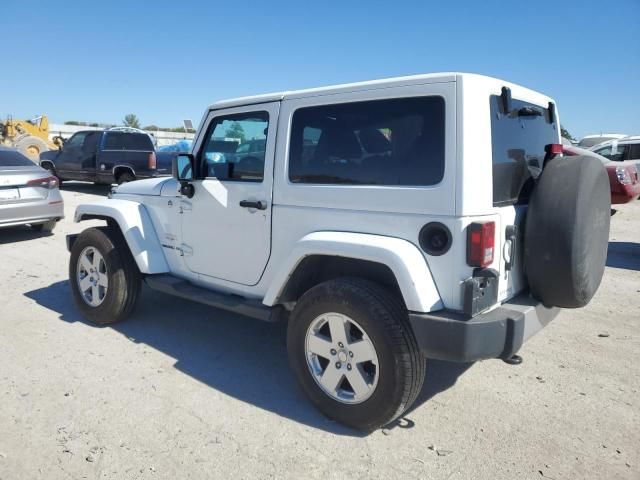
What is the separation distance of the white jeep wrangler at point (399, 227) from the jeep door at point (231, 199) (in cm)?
2

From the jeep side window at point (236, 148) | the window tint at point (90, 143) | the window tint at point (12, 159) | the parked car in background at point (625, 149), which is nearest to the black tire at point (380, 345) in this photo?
the jeep side window at point (236, 148)

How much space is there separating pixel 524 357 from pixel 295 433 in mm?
2018

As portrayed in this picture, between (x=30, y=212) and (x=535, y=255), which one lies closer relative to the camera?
(x=535, y=255)

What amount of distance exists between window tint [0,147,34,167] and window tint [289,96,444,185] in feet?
22.1

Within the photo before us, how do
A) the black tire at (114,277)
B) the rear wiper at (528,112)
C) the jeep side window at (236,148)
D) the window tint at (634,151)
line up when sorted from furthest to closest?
the window tint at (634,151) → the black tire at (114,277) → the jeep side window at (236,148) → the rear wiper at (528,112)

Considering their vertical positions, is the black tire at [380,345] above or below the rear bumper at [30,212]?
below

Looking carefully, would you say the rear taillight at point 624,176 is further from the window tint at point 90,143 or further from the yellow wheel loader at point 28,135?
the yellow wheel loader at point 28,135

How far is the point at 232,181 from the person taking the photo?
353 cm

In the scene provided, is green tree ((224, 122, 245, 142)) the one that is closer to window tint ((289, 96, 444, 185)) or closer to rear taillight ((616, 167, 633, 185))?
window tint ((289, 96, 444, 185))

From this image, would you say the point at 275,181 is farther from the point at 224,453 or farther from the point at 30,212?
the point at 30,212

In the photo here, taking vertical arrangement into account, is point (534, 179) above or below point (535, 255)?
above

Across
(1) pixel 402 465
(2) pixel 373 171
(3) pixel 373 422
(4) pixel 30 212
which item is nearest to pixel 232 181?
(2) pixel 373 171

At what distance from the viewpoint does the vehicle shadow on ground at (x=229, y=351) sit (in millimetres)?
3154

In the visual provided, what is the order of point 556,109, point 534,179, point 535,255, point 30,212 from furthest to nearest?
1. point 30,212
2. point 556,109
3. point 534,179
4. point 535,255
